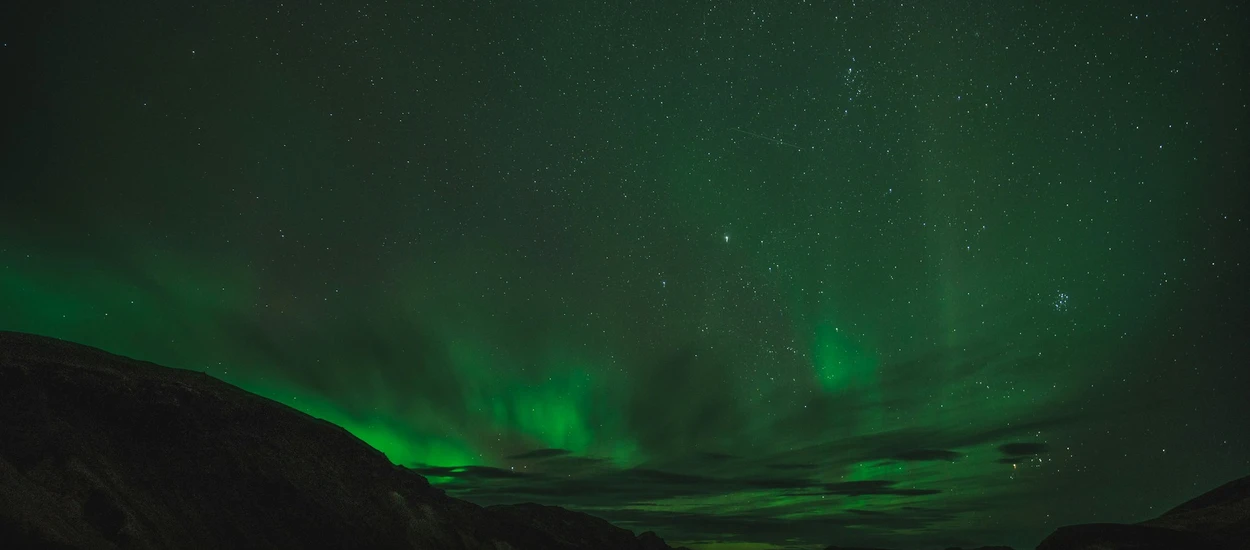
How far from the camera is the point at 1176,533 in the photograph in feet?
143

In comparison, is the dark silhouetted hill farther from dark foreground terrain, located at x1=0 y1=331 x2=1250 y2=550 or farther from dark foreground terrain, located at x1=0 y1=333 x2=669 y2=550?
dark foreground terrain, located at x1=0 y1=333 x2=669 y2=550

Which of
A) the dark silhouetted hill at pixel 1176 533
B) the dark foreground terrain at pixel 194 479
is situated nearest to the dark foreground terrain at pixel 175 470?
the dark foreground terrain at pixel 194 479

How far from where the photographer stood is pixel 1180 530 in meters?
44.4

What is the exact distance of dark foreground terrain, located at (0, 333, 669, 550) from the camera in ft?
111

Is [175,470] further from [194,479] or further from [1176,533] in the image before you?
[1176,533]

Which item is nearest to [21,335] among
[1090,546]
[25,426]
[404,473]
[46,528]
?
[25,426]

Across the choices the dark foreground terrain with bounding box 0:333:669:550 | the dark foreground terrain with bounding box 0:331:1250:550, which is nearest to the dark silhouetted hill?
the dark foreground terrain with bounding box 0:331:1250:550

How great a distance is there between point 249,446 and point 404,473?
18.0 metres

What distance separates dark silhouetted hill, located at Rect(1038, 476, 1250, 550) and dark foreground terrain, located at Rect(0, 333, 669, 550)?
48.7 m

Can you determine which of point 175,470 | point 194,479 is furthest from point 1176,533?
point 175,470

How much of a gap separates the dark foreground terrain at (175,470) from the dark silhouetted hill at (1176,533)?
48723 millimetres

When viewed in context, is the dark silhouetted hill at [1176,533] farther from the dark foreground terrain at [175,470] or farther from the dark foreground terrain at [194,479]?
the dark foreground terrain at [175,470]

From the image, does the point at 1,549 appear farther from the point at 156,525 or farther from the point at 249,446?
the point at 249,446

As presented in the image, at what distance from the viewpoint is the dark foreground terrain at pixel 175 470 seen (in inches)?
1328
